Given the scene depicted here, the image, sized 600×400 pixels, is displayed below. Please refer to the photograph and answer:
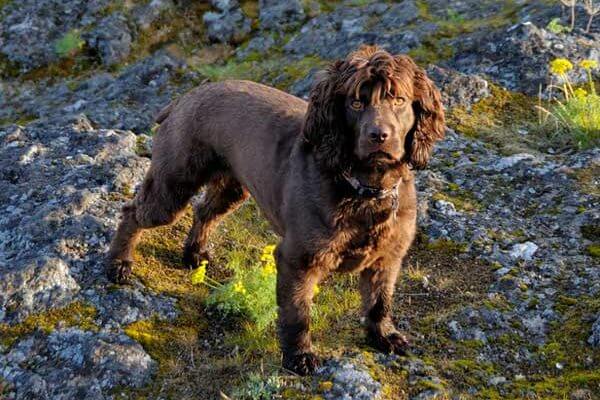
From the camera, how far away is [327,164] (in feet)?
12.3

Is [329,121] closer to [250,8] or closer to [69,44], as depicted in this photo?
[250,8]

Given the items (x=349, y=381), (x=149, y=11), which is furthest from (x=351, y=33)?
(x=349, y=381)

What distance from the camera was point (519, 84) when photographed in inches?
287

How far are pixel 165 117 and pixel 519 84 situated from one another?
3963 millimetres

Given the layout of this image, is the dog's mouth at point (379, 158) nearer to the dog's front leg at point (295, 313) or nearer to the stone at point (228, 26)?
the dog's front leg at point (295, 313)

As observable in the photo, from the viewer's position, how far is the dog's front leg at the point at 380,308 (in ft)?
13.8

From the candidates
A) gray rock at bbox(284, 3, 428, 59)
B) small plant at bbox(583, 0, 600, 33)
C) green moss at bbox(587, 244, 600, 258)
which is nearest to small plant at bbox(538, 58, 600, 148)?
small plant at bbox(583, 0, 600, 33)

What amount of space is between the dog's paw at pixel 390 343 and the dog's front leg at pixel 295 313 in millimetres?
453

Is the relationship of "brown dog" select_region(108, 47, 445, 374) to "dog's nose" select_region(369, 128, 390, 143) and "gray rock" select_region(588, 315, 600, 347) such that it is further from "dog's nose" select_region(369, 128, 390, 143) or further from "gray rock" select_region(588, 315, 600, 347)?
"gray rock" select_region(588, 315, 600, 347)

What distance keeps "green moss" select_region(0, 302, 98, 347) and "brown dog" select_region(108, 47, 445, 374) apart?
333 mm

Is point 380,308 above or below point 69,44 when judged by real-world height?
above

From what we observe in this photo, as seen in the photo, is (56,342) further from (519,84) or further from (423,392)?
(519,84)

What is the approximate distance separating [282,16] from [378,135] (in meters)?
6.51

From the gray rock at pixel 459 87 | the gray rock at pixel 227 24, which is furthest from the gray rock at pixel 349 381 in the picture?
the gray rock at pixel 227 24
